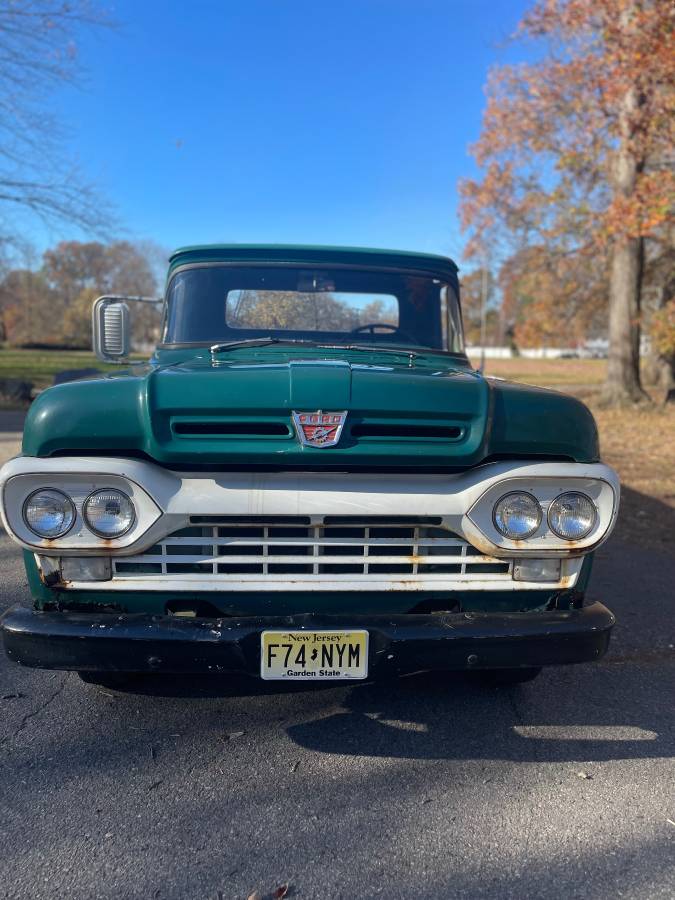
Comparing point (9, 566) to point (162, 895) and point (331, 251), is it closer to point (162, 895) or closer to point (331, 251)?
point (331, 251)

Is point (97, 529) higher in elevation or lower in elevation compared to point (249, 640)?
higher

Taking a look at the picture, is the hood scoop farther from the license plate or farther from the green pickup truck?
the license plate

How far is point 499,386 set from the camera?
2697 millimetres

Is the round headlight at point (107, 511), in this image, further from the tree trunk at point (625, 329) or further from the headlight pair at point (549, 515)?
the tree trunk at point (625, 329)

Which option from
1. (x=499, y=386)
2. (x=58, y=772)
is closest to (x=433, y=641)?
(x=499, y=386)

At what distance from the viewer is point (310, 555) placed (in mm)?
2512

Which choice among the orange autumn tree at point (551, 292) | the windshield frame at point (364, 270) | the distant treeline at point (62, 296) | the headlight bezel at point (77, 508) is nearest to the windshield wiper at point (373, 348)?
the windshield frame at point (364, 270)

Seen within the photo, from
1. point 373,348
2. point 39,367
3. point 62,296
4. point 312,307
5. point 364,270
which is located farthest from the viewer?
point 62,296

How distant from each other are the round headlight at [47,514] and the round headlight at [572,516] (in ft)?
5.55

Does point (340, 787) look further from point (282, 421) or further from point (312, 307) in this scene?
point (312, 307)

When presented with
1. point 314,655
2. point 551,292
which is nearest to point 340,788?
point 314,655

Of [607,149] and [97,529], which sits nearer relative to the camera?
[97,529]

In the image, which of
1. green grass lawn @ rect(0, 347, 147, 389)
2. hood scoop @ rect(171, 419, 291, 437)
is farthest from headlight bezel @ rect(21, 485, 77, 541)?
green grass lawn @ rect(0, 347, 147, 389)

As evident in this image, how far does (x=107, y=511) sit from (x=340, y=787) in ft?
4.27
